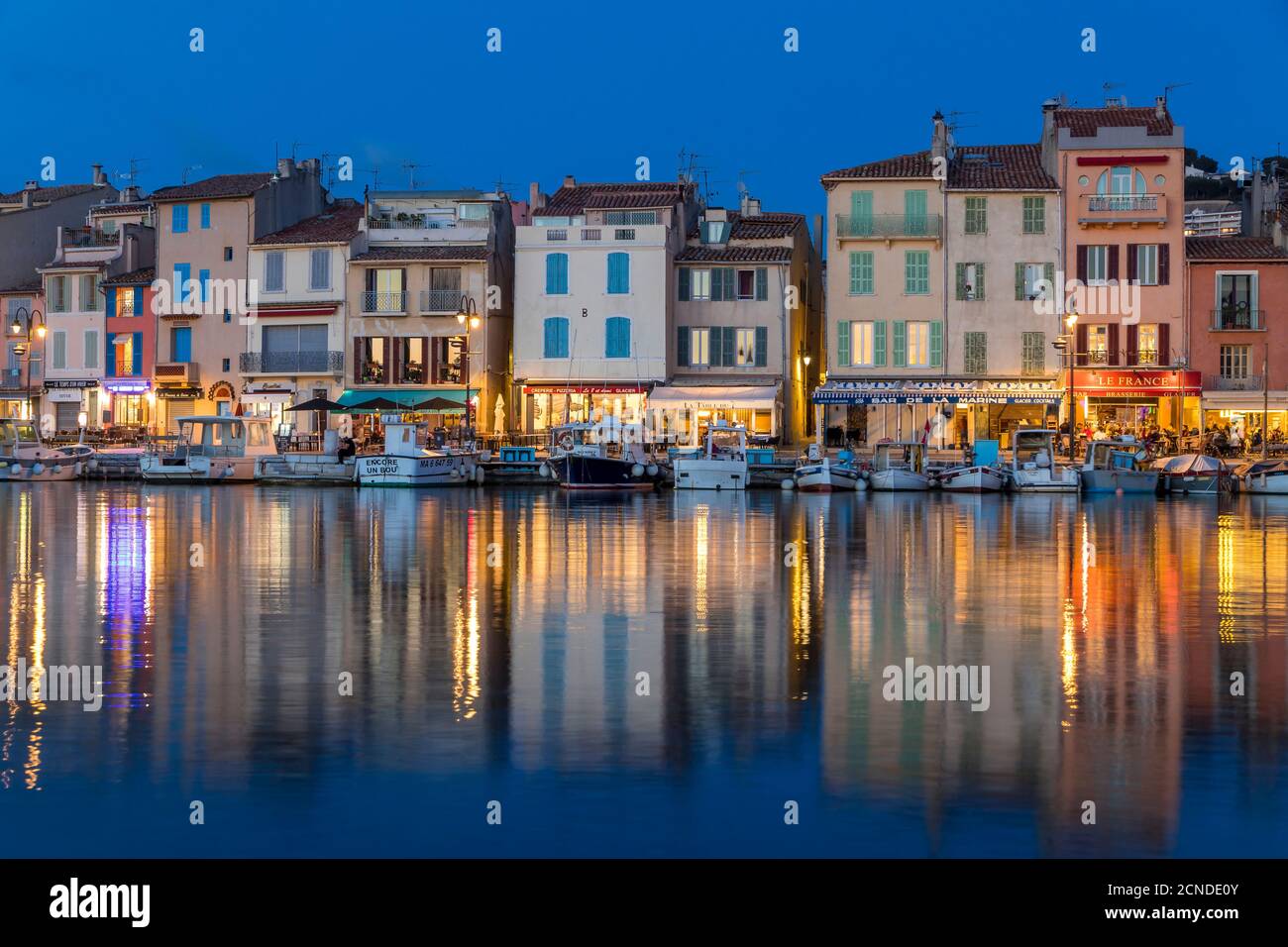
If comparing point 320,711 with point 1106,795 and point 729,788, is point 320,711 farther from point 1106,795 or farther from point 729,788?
point 1106,795

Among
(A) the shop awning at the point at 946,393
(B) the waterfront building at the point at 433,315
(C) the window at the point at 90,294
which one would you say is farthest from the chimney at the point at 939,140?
(C) the window at the point at 90,294

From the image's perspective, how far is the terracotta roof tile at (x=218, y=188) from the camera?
232 feet

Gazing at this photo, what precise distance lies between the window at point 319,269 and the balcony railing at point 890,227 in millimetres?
21152

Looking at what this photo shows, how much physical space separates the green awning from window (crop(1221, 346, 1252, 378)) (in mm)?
28676

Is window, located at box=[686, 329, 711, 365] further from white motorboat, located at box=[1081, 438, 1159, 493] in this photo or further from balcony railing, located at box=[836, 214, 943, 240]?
white motorboat, located at box=[1081, 438, 1159, 493]

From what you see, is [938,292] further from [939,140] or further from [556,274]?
[556,274]

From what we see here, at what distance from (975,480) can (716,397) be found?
12021 mm

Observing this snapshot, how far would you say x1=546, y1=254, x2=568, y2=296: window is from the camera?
66.2m

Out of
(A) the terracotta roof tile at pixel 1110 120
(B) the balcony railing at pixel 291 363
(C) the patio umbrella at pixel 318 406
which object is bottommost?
(C) the patio umbrella at pixel 318 406

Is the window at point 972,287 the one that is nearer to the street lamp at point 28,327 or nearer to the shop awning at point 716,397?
the shop awning at point 716,397

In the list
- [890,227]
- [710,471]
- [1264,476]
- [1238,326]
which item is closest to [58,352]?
[710,471]

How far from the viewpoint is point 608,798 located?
1041 centimetres

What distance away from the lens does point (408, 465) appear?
57719 mm

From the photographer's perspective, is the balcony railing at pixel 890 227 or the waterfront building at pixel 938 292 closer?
the waterfront building at pixel 938 292
